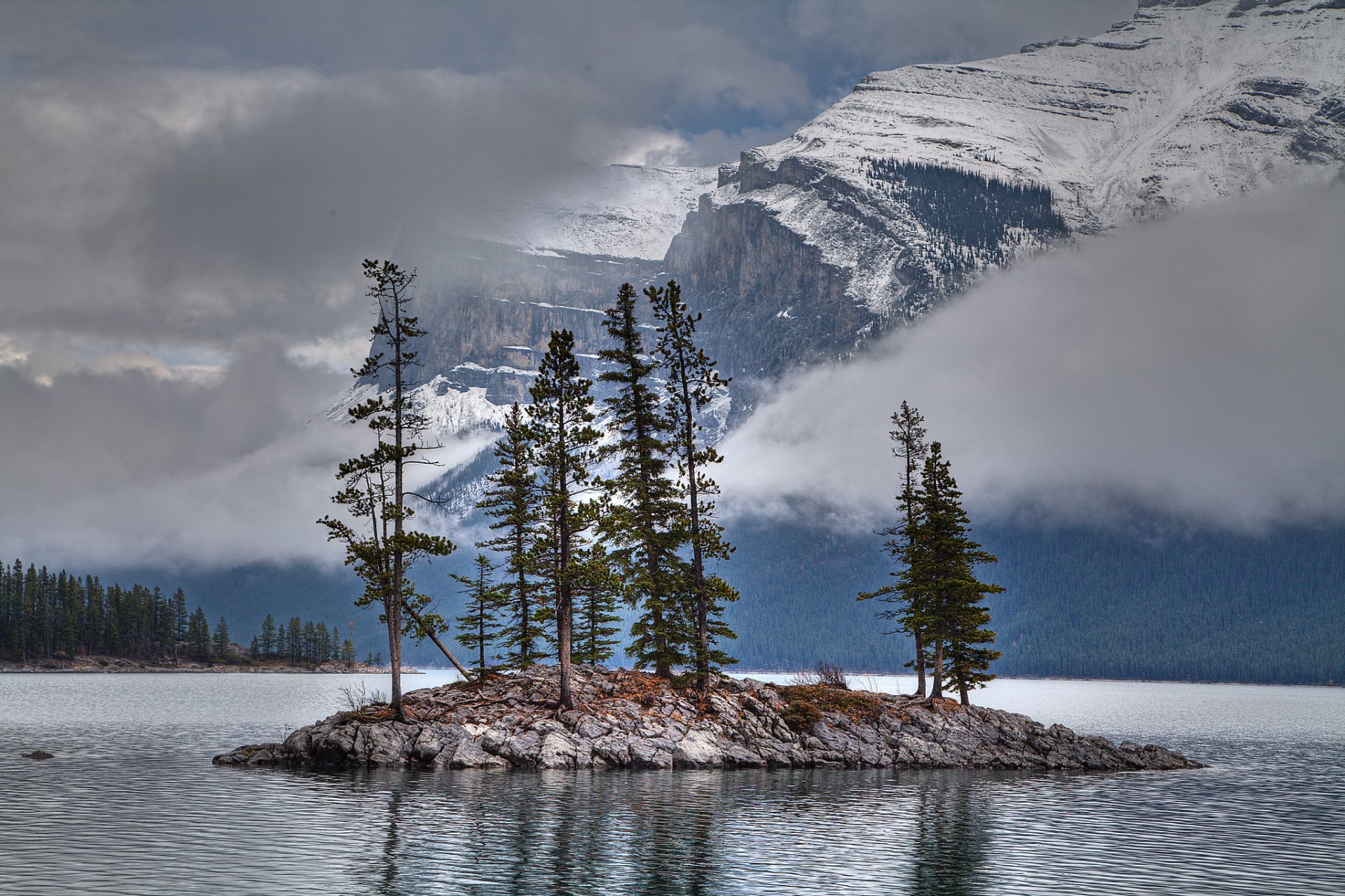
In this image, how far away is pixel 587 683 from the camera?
204ft

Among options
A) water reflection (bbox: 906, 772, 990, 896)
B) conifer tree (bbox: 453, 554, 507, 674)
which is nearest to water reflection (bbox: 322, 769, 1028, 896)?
water reflection (bbox: 906, 772, 990, 896)

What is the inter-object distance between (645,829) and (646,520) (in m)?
27.1

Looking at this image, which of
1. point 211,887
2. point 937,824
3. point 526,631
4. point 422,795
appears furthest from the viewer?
point 526,631

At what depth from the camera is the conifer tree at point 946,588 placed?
67.0 m

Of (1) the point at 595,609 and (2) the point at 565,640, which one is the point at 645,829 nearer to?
(2) the point at 565,640

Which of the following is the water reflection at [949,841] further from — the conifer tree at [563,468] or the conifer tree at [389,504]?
the conifer tree at [389,504]

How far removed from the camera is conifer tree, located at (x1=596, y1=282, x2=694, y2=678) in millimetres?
60938

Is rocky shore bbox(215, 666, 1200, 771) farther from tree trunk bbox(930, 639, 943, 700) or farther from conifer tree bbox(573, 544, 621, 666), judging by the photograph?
tree trunk bbox(930, 639, 943, 700)

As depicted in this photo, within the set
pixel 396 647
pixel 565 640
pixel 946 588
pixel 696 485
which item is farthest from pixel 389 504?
pixel 946 588

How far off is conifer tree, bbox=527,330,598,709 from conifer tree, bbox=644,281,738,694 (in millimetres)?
5669

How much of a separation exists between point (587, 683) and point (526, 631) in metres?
6.49

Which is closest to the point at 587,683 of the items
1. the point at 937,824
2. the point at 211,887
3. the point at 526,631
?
the point at 526,631

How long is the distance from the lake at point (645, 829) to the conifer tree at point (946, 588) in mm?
9539

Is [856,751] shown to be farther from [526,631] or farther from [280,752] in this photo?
[280,752]
